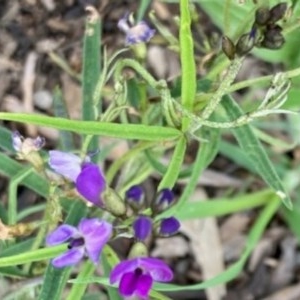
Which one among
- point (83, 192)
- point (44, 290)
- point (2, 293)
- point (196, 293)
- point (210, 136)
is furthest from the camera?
point (196, 293)

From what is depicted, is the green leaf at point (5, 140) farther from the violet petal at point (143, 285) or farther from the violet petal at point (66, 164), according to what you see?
the violet petal at point (143, 285)

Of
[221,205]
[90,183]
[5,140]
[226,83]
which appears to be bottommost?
[221,205]

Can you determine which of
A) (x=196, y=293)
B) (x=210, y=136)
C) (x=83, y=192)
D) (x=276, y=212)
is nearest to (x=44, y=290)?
(x=83, y=192)

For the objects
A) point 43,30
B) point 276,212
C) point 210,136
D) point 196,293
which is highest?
point 210,136

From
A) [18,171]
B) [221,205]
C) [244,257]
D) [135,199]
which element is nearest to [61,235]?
[135,199]

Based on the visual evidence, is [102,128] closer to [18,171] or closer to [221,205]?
[18,171]

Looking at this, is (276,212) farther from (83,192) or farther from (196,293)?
(83,192)

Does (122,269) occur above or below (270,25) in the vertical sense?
below

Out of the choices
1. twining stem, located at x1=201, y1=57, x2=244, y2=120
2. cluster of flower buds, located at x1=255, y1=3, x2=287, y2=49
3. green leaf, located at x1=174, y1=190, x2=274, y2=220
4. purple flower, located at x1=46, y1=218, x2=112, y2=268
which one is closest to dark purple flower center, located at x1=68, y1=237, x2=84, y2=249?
purple flower, located at x1=46, y1=218, x2=112, y2=268
